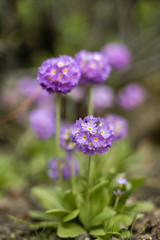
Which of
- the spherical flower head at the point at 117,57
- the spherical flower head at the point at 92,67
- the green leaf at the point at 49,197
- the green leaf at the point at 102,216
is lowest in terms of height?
the green leaf at the point at 102,216

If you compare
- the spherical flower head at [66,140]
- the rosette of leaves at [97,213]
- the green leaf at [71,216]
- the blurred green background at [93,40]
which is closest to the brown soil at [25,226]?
the rosette of leaves at [97,213]

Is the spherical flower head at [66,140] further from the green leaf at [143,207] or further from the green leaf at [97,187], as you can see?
the green leaf at [143,207]

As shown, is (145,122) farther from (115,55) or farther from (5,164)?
(5,164)

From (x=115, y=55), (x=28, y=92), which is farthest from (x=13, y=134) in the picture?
(x=115, y=55)

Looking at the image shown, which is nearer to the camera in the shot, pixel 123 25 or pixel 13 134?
pixel 13 134

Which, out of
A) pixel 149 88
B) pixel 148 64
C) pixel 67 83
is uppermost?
pixel 148 64

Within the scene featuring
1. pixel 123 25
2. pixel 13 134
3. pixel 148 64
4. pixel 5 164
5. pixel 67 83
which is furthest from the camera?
pixel 123 25
